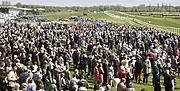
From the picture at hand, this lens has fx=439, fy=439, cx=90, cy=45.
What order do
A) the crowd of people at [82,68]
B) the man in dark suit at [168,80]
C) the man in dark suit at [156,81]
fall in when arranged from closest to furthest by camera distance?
the crowd of people at [82,68] < the man in dark suit at [168,80] < the man in dark suit at [156,81]

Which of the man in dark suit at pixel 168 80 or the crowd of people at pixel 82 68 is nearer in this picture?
the crowd of people at pixel 82 68

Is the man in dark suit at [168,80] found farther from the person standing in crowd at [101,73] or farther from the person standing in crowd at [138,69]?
the person standing in crowd at [138,69]

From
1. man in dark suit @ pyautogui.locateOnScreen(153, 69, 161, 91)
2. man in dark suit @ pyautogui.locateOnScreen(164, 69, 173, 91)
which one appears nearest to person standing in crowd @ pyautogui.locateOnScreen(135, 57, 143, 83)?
man in dark suit @ pyautogui.locateOnScreen(153, 69, 161, 91)

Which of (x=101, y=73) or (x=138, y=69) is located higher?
(x=101, y=73)

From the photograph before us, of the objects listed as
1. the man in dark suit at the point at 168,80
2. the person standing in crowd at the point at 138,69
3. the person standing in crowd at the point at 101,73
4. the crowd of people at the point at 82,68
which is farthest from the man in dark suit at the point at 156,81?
the person standing in crowd at the point at 138,69

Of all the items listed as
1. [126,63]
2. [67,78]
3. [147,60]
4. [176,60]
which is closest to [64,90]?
[67,78]

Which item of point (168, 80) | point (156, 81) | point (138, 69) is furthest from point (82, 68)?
point (168, 80)

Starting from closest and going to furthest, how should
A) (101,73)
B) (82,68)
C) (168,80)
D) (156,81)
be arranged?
(168,80), (156,81), (101,73), (82,68)

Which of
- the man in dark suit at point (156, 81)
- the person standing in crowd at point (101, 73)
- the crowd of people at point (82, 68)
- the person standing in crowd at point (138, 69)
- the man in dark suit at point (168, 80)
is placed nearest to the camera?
the crowd of people at point (82, 68)

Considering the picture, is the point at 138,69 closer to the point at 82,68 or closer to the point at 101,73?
the point at 101,73

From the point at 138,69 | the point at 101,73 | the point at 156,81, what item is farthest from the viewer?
the point at 138,69

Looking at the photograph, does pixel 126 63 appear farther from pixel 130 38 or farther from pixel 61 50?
pixel 130 38

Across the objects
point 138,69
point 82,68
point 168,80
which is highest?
point 168,80

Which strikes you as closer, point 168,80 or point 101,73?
point 168,80
